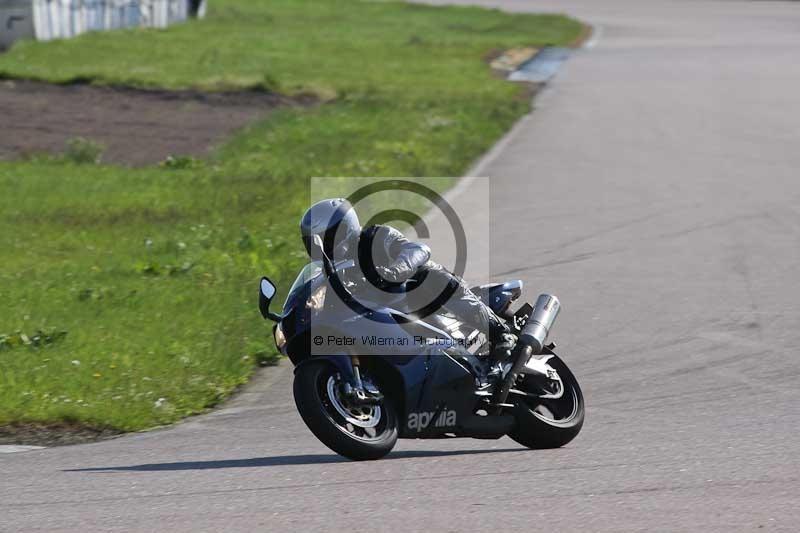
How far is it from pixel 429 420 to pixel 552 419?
0.97 metres

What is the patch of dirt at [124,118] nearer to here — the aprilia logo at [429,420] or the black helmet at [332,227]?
the black helmet at [332,227]

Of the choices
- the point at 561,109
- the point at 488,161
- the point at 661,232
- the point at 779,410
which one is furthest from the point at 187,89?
the point at 779,410

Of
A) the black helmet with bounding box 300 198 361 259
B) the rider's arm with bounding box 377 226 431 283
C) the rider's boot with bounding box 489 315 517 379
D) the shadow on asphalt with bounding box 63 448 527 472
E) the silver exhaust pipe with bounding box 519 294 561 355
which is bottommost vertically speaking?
the shadow on asphalt with bounding box 63 448 527 472

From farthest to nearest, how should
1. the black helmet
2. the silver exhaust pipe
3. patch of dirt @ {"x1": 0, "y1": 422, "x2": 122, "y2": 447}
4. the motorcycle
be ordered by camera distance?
1. patch of dirt @ {"x1": 0, "y1": 422, "x2": 122, "y2": 447}
2. the silver exhaust pipe
3. the black helmet
4. the motorcycle

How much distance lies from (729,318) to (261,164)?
9.78m

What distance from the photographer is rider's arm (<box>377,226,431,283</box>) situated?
24.5 feet

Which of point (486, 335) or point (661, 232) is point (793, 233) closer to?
point (661, 232)

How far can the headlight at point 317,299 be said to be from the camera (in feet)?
24.1

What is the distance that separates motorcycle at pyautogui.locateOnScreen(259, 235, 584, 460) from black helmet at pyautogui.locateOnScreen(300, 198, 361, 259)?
85mm

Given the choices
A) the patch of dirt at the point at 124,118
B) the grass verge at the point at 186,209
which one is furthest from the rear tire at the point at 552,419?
the patch of dirt at the point at 124,118

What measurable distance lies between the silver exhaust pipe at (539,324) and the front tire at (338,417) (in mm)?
925

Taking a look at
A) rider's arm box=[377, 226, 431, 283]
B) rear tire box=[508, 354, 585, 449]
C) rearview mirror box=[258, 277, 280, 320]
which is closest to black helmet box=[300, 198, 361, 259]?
rider's arm box=[377, 226, 431, 283]

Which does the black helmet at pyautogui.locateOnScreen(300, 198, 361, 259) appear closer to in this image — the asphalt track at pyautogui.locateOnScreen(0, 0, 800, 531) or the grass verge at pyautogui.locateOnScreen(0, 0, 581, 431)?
the asphalt track at pyautogui.locateOnScreen(0, 0, 800, 531)

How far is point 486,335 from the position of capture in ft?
26.3
